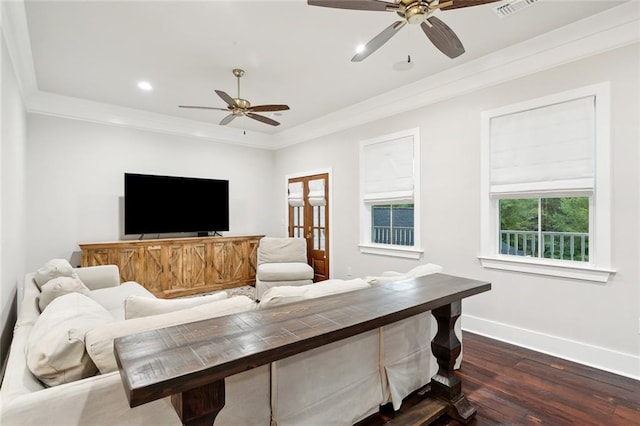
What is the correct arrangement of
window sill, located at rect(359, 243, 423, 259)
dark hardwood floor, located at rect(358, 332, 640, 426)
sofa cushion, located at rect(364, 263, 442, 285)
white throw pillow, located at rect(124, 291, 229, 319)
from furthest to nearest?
window sill, located at rect(359, 243, 423, 259)
sofa cushion, located at rect(364, 263, 442, 285)
dark hardwood floor, located at rect(358, 332, 640, 426)
white throw pillow, located at rect(124, 291, 229, 319)

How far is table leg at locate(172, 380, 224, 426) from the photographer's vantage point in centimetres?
112

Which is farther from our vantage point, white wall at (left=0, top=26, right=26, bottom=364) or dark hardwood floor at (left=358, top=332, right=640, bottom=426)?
white wall at (left=0, top=26, right=26, bottom=364)

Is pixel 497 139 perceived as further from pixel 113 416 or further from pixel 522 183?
pixel 113 416

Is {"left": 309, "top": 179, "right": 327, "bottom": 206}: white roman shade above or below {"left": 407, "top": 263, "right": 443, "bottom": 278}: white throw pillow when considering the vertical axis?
above

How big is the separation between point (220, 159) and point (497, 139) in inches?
178

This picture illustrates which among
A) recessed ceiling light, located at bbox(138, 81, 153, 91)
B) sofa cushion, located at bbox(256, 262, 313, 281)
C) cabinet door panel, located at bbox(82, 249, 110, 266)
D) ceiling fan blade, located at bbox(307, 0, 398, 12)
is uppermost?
recessed ceiling light, located at bbox(138, 81, 153, 91)

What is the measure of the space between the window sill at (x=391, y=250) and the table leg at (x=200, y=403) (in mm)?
3263

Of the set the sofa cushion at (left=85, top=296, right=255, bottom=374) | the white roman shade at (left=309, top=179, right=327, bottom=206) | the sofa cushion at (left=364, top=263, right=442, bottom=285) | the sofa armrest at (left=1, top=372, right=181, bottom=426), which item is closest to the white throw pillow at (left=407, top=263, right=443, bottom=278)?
the sofa cushion at (left=364, top=263, right=442, bottom=285)

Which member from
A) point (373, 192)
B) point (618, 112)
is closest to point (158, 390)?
point (618, 112)

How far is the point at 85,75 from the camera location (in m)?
3.69

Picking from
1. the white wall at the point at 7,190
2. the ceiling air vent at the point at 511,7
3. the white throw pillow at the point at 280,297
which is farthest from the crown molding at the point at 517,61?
the white wall at the point at 7,190

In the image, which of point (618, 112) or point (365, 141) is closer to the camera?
point (618, 112)

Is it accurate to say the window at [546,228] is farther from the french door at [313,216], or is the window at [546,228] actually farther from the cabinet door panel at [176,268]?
the cabinet door panel at [176,268]

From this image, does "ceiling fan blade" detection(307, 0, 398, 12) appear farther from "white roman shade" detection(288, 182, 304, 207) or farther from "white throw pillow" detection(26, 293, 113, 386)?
"white roman shade" detection(288, 182, 304, 207)
